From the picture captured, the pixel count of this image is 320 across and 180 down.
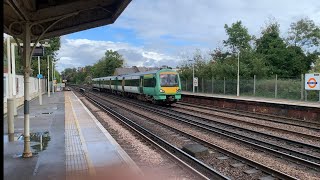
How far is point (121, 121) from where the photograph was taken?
18359 millimetres

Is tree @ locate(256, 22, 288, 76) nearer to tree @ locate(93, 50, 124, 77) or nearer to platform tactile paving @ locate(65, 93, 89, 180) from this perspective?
platform tactile paving @ locate(65, 93, 89, 180)

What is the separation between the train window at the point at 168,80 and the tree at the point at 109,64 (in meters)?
100

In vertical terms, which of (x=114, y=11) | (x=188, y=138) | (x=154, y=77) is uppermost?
(x=114, y=11)

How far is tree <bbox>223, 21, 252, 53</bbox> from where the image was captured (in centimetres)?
6241

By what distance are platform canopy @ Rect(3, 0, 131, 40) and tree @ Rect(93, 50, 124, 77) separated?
4566 inches

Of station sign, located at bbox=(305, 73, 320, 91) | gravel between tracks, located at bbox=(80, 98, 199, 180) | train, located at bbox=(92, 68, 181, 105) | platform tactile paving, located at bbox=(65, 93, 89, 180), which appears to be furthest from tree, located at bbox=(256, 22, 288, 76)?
platform tactile paving, located at bbox=(65, 93, 89, 180)

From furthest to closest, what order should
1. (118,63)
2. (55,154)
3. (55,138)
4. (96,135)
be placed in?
1. (118,63)
2. (96,135)
3. (55,138)
4. (55,154)

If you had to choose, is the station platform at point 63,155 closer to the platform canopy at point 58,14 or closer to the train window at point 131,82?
the platform canopy at point 58,14

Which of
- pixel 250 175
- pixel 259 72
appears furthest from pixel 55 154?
pixel 259 72

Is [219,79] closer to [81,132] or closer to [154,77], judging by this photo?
[154,77]

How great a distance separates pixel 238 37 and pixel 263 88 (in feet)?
93.9

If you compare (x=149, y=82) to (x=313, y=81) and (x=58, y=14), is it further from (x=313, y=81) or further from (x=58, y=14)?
(x=58, y=14)

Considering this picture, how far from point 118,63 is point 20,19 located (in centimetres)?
12170

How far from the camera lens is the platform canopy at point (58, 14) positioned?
301 inches
